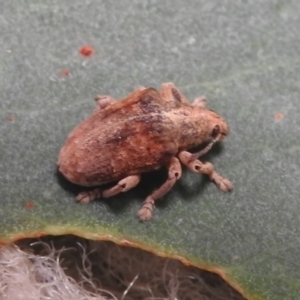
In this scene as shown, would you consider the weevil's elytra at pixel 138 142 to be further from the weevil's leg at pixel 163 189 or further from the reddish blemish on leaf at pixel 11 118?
the reddish blemish on leaf at pixel 11 118

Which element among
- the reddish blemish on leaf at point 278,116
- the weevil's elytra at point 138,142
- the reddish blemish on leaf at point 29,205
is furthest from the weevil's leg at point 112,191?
the reddish blemish on leaf at point 278,116

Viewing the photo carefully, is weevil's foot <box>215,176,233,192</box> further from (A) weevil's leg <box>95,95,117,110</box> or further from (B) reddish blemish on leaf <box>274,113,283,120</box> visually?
(A) weevil's leg <box>95,95,117,110</box>

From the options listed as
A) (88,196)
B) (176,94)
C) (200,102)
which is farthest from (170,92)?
(88,196)

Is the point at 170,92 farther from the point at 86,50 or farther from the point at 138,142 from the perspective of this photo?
the point at 86,50

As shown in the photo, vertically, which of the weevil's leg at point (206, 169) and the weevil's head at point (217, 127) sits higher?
the weevil's head at point (217, 127)

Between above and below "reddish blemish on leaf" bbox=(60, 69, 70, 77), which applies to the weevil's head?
below

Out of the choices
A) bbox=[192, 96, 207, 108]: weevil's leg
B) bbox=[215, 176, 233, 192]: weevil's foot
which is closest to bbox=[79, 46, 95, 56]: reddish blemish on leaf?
bbox=[192, 96, 207, 108]: weevil's leg

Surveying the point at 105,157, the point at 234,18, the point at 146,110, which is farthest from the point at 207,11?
the point at 105,157
